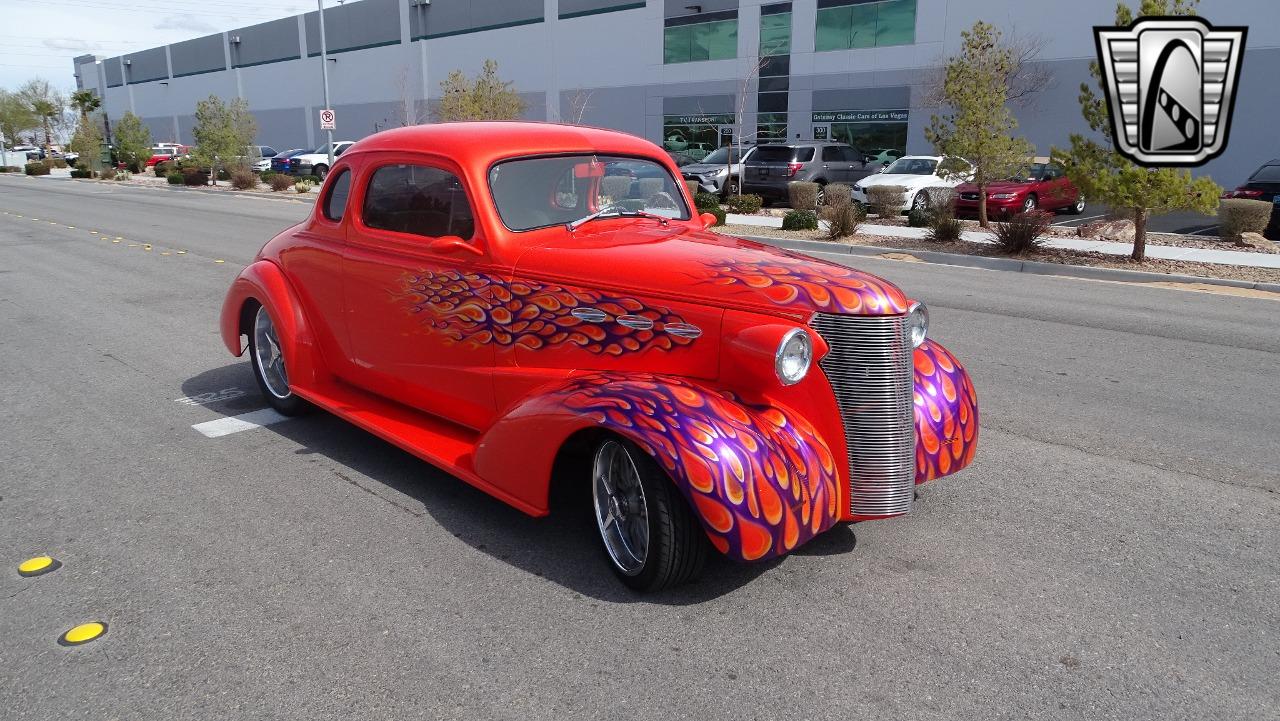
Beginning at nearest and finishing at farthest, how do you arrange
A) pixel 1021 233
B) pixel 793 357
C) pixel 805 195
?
pixel 793 357, pixel 1021 233, pixel 805 195

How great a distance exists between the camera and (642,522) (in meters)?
3.56

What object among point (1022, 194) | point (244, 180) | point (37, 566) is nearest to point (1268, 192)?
point (1022, 194)

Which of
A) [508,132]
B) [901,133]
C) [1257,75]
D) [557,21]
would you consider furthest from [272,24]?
[508,132]

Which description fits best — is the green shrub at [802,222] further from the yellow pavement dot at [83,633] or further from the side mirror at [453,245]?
the yellow pavement dot at [83,633]

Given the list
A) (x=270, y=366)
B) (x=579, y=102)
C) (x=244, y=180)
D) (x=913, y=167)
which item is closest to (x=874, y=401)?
(x=270, y=366)

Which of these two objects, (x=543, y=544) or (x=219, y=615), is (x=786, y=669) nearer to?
(x=543, y=544)

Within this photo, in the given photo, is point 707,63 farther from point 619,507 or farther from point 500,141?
point 619,507

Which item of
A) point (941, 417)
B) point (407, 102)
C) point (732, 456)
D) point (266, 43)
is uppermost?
point (266, 43)

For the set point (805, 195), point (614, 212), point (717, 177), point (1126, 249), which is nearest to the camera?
point (614, 212)

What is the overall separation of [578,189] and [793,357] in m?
1.76

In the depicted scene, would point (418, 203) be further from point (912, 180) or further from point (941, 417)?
point (912, 180)

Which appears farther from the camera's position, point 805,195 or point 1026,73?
point 1026,73

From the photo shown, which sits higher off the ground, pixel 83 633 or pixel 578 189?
pixel 578 189

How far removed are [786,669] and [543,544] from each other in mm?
1333
